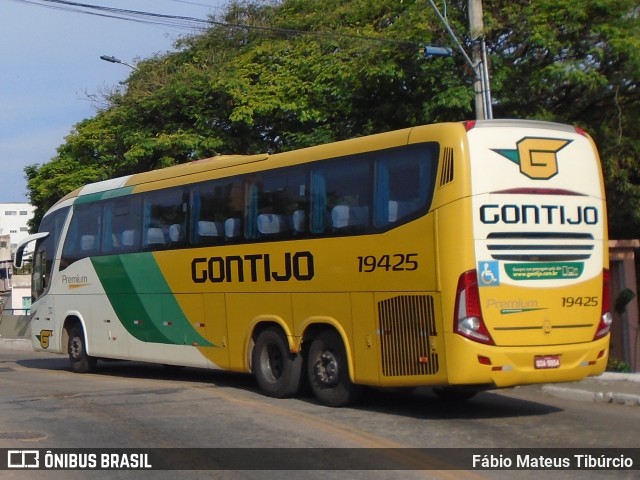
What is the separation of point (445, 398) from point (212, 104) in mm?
17353

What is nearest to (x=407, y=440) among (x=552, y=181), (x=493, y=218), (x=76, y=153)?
(x=493, y=218)

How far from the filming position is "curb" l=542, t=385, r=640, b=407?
11.7m

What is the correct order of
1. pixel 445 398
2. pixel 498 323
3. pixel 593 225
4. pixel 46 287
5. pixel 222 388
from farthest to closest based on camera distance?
pixel 46 287, pixel 222 388, pixel 445 398, pixel 593 225, pixel 498 323

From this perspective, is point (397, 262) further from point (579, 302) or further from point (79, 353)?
point (79, 353)

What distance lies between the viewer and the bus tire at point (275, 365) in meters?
12.7

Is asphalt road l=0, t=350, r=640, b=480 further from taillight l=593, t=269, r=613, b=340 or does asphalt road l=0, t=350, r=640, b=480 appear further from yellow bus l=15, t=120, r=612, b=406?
taillight l=593, t=269, r=613, b=340

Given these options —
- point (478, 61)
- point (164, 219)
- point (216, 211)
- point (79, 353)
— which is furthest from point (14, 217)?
point (216, 211)

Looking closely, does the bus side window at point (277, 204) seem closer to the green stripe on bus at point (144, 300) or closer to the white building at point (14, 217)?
the green stripe on bus at point (144, 300)

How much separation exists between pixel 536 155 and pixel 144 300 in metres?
7.86

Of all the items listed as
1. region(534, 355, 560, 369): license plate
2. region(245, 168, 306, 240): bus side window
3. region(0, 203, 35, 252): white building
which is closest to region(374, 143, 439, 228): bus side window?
region(245, 168, 306, 240): bus side window

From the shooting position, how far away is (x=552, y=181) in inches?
421

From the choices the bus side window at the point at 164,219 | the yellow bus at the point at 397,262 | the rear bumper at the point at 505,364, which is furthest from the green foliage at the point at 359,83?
the rear bumper at the point at 505,364

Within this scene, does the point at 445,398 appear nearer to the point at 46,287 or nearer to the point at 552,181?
the point at 552,181

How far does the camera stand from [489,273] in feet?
33.5
